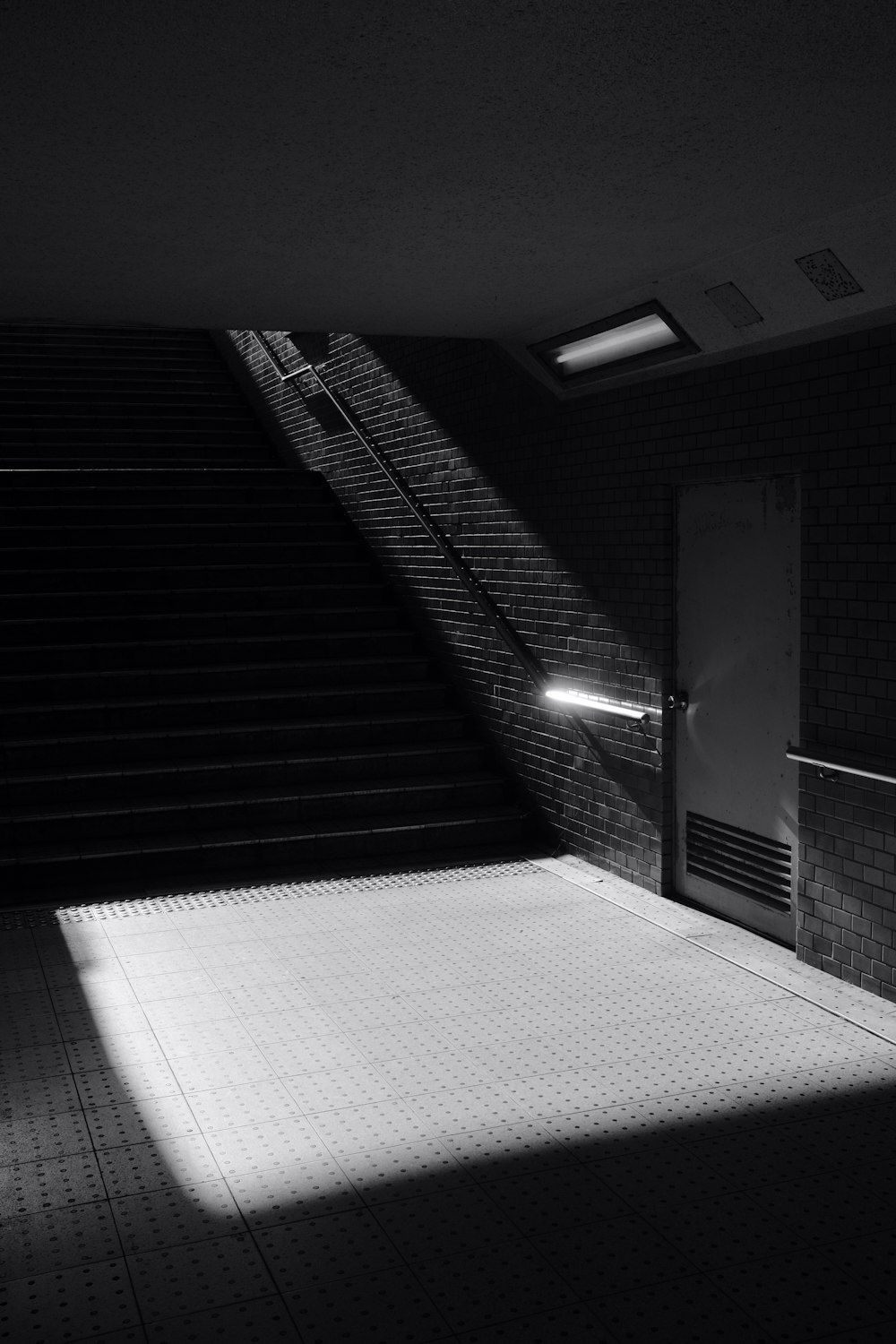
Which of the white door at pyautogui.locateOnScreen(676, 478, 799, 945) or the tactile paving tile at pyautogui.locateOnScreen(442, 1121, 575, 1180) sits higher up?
the white door at pyautogui.locateOnScreen(676, 478, 799, 945)

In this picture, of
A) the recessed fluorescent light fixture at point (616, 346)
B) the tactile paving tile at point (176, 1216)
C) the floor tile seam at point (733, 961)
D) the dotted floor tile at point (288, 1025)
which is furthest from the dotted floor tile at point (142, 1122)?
the recessed fluorescent light fixture at point (616, 346)

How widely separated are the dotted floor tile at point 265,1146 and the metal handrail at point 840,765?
239cm

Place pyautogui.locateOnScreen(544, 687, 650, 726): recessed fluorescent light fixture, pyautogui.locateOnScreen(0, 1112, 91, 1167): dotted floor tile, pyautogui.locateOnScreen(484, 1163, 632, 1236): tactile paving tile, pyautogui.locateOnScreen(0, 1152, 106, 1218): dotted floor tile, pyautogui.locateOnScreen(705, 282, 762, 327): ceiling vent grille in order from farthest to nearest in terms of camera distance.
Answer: pyautogui.locateOnScreen(544, 687, 650, 726): recessed fluorescent light fixture < pyautogui.locateOnScreen(705, 282, 762, 327): ceiling vent grille < pyautogui.locateOnScreen(0, 1112, 91, 1167): dotted floor tile < pyautogui.locateOnScreen(0, 1152, 106, 1218): dotted floor tile < pyautogui.locateOnScreen(484, 1163, 632, 1236): tactile paving tile

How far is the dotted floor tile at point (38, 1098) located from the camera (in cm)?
413

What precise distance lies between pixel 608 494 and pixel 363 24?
398 cm

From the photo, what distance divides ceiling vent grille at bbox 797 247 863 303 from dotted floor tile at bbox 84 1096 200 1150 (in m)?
3.60

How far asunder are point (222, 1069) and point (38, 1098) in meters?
0.60

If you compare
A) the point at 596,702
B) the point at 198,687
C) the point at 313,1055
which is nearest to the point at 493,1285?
the point at 313,1055

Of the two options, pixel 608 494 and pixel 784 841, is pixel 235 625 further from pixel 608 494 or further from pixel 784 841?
pixel 784 841

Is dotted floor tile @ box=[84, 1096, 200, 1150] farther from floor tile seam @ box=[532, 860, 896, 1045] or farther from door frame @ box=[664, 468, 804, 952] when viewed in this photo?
door frame @ box=[664, 468, 804, 952]

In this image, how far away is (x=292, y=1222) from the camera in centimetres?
345

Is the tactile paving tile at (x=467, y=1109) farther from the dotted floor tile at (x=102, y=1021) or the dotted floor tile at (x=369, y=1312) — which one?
the dotted floor tile at (x=102, y=1021)

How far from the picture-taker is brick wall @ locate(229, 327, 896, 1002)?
500cm

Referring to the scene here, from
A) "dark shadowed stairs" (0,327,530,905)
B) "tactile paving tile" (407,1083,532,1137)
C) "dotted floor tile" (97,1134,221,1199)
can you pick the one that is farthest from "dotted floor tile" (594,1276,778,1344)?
"dark shadowed stairs" (0,327,530,905)
